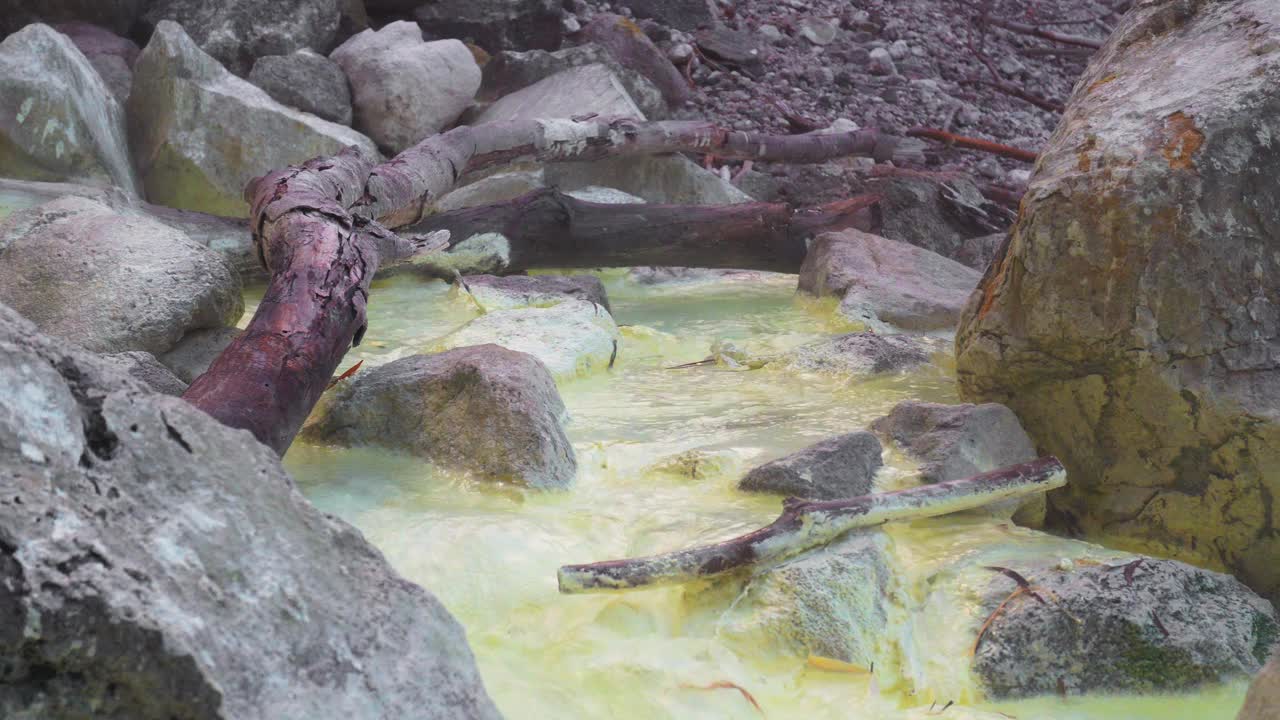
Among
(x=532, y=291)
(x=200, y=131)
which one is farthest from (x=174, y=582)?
(x=200, y=131)

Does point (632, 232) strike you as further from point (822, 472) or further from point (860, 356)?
point (822, 472)

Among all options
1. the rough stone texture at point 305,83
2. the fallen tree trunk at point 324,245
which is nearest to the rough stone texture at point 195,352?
the fallen tree trunk at point 324,245

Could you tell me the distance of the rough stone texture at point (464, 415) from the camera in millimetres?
2891

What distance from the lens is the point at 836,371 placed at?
13.2ft

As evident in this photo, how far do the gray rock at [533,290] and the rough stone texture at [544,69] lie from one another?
2.79m

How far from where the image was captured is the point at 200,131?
5844 mm

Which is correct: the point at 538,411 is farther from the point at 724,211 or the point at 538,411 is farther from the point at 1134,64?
the point at 724,211

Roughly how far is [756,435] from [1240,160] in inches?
55.9

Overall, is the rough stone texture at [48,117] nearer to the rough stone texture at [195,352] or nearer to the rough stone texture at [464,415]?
the rough stone texture at [195,352]

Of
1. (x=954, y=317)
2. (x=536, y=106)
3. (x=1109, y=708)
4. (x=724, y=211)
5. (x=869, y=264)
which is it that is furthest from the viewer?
(x=536, y=106)

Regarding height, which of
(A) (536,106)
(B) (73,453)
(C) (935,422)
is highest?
(A) (536,106)

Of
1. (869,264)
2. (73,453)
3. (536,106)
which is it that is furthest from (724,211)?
(73,453)

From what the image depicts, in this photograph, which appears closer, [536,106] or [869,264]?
[869,264]

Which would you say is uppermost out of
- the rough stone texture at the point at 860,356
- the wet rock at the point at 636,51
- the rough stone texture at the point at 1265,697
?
the wet rock at the point at 636,51
